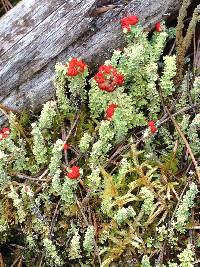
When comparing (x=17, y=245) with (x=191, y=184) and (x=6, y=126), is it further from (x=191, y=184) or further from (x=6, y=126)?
(x=191, y=184)

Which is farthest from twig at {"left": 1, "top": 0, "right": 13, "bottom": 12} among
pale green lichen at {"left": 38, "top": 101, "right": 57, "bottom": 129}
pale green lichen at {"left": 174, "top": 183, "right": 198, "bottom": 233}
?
pale green lichen at {"left": 174, "top": 183, "right": 198, "bottom": 233}

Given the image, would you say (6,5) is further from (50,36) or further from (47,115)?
(47,115)

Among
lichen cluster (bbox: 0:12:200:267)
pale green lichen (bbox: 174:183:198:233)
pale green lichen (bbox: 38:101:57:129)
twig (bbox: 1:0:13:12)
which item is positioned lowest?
pale green lichen (bbox: 174:183:198:233)

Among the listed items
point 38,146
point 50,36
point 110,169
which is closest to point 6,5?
point 50,36

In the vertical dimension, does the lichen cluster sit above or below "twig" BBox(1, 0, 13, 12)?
below

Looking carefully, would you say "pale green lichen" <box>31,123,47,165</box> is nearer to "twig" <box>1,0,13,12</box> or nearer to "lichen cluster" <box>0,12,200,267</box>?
"lichen cluster" <box>0,12,200,267</box>

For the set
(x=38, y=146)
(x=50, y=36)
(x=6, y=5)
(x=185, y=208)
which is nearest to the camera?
(x=185, y=208)

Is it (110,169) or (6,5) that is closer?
(110,169)

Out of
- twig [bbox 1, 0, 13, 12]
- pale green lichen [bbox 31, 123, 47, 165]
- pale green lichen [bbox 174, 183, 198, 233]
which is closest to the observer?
pale green lichen [bbox 174, 183, 198, 233]
